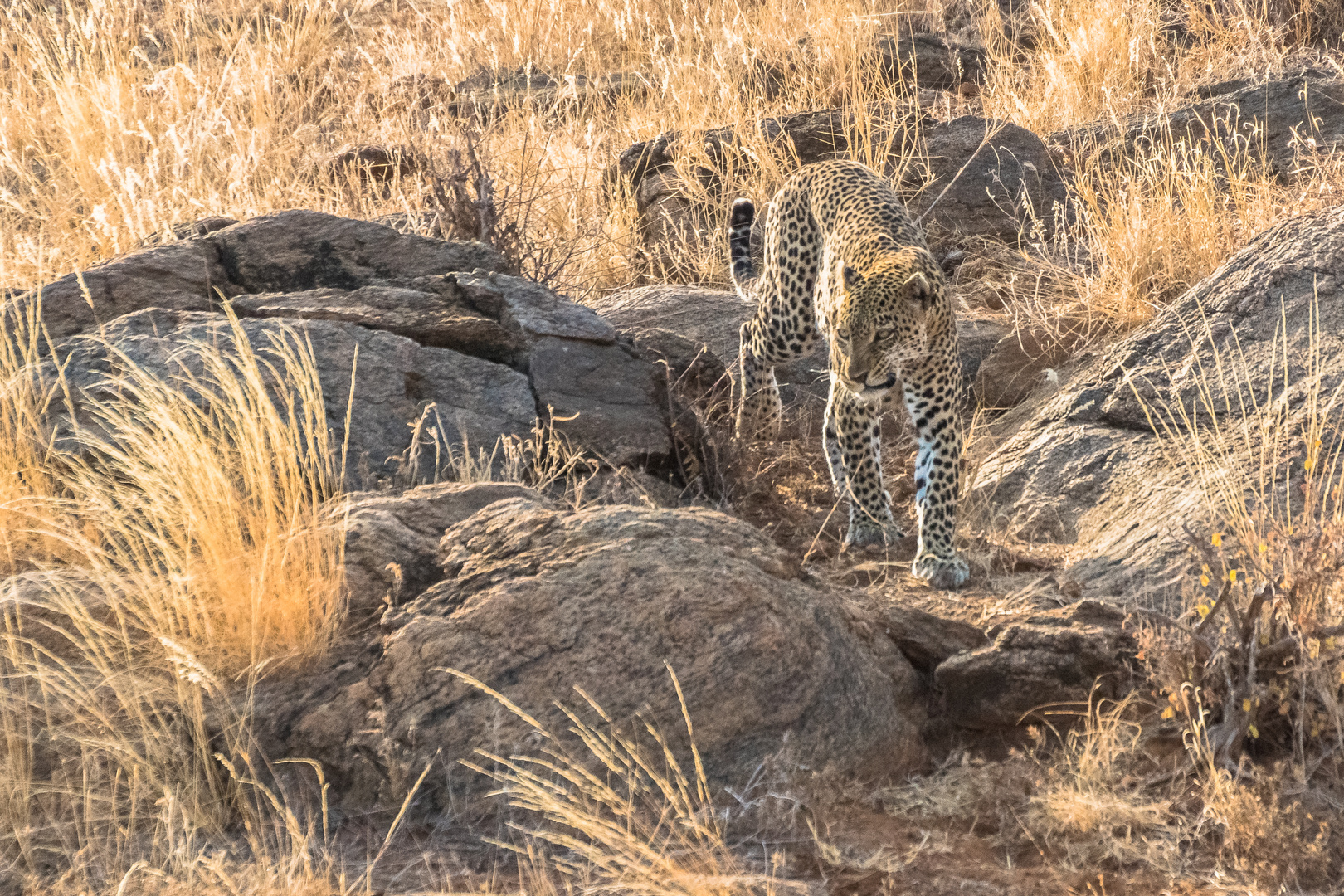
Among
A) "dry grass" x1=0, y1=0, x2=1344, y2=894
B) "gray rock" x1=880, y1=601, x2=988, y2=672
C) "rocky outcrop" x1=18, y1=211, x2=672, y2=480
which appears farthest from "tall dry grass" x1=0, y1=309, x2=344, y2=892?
"gray rock" x1=880, y1=601, x2=988, y2=672

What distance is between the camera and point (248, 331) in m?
5.39

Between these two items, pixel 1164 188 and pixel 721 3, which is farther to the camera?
pixel 721 3

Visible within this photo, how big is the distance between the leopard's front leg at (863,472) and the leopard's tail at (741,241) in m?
1.71

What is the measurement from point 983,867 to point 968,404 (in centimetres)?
466

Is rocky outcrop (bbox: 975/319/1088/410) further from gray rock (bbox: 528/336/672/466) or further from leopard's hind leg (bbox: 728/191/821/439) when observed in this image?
gray rock (bbox: 528/336/672/466)

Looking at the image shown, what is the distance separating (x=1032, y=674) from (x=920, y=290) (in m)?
2.03

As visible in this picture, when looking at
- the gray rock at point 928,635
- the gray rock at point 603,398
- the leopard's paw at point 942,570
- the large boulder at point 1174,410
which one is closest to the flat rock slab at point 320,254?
the gray rock at point 603,398

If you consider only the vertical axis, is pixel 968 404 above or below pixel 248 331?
below

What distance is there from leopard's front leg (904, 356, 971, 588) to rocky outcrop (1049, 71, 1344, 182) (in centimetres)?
427

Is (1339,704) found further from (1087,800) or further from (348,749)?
(348,749)

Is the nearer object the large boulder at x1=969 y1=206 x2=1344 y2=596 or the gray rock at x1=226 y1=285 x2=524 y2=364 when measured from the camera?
the large boulder at x1=969 y1=206 x2=1344 y2=596

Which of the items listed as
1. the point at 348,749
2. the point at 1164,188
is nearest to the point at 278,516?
the point at 348,749

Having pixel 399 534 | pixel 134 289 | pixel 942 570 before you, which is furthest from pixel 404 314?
pixel 942 570

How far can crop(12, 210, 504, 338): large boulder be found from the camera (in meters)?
5.75
